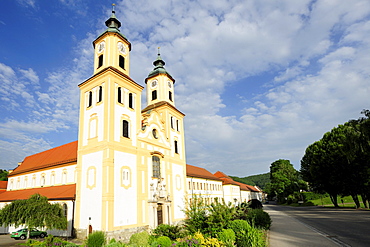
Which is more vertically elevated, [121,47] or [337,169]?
[121,47]

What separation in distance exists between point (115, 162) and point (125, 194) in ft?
10.1

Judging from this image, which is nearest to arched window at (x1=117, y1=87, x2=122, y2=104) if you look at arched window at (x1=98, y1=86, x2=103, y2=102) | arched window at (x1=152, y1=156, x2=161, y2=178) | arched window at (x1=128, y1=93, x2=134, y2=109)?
arched window at (x1=128, y1=93, x2=134, y2=109)

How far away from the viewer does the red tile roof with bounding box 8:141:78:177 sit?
27.4 m

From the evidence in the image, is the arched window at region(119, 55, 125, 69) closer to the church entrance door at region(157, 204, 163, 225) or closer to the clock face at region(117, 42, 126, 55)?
the clock face at region(117, 42, 126, 55)

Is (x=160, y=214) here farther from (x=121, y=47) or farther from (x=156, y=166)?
(x=121, y=47)

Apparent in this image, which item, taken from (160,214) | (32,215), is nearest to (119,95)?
(32,215)

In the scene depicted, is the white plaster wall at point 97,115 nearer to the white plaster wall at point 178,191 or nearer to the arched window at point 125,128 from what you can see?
the arched window at point 125,128

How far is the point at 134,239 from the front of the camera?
1089cm

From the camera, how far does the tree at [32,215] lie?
19.4 m

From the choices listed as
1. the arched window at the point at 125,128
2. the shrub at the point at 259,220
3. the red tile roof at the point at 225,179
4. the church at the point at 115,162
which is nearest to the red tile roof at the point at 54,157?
the church at the point at 115,162

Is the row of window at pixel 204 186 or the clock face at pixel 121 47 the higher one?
the clock face at pixel 121 47

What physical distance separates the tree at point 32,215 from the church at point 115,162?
1.36 m

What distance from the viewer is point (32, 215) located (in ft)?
64.2

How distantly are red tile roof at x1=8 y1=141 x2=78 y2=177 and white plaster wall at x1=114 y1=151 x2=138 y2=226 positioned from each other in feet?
23.5
